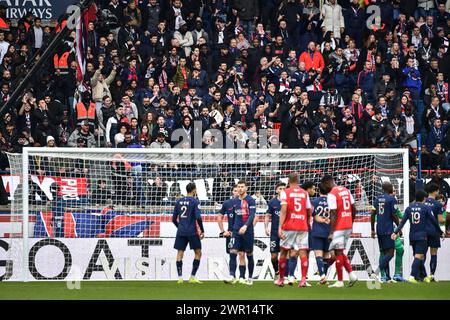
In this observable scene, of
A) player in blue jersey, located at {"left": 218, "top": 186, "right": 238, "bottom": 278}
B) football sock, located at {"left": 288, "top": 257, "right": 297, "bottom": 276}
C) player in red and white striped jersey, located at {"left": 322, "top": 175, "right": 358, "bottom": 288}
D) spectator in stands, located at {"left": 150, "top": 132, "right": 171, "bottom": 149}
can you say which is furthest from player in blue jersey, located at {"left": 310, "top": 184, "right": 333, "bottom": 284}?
spectator in stands, located at {"left": 150, "top": 132, "right": 171, "bottom": 149}

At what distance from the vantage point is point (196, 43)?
30188 millimetres

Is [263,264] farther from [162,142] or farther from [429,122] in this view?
[429,122]

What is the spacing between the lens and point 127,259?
23.8 meters

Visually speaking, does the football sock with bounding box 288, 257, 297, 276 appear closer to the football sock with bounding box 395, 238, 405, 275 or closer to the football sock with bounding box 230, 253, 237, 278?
the football sock with bounding box 230, 253, 237, 278

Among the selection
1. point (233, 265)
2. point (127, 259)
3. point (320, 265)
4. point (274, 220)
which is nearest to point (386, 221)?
point (320, 265)

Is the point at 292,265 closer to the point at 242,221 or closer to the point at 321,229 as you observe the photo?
the point at 321,229

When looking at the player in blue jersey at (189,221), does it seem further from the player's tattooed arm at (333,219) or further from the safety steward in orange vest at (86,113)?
the safety steward in orange vest at (86,113)

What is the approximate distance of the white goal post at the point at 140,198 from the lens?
925 inches

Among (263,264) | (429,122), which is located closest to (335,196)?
(263,264)

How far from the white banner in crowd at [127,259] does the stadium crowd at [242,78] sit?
2642 millimetres

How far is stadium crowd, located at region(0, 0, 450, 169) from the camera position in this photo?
2711 centimetres

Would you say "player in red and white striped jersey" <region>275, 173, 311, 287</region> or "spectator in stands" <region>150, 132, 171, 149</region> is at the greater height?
"spectator in stands" <region>150, 132, 171, 149</region>

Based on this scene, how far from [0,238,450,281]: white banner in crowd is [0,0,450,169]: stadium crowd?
104 inches

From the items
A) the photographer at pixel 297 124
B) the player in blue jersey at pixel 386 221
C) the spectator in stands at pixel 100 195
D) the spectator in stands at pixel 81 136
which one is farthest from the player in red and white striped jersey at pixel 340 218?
the spectator in stands at pixel 81 136
